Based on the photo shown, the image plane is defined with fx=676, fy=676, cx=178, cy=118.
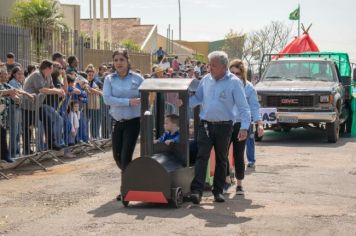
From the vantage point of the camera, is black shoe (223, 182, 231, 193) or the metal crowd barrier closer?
black shoe (223, 182, 231, 193)

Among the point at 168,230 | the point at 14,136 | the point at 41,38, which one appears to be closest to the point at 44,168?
the point at 14,136

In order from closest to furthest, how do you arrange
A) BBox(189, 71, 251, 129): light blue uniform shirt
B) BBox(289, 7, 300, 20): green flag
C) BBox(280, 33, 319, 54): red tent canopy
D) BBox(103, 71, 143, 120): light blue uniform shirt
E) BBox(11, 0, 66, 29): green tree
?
BBox(189, 71, 251, 129): light blue uniform shirt → BBox(103, 71, 143, 120): light blue uniform shirt → BBox(280, 33, 319, 54): red tent canopy → BBox(11, 0, 66, 29): green tree → BBox(289, 7, 300, 20): green flag

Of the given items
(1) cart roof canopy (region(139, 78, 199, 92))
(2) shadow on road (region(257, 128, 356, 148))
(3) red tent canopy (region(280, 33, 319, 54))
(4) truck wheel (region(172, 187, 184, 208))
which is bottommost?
(2) shadow on road (region(257, 128, 356, 148))

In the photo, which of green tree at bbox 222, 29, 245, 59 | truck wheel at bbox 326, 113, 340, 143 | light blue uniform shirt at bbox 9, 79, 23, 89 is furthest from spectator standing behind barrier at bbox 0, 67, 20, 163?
green tree at bbox 222, 29, 245, 59

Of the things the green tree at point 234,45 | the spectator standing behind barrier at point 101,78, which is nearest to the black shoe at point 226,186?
the spectator standing behind barrier at point 101,78

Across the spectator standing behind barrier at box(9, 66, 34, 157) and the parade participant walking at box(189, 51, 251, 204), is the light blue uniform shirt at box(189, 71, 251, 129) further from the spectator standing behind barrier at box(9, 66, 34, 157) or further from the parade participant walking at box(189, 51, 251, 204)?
the spectator standing behind barrier at box(9, 66, 34, 157)

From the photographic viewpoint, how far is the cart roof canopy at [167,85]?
809cm

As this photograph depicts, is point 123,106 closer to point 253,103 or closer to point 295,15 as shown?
point 253,103

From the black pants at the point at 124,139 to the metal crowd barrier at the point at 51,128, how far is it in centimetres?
250

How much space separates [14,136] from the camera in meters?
10.8

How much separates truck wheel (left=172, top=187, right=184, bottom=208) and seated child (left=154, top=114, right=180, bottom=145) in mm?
682

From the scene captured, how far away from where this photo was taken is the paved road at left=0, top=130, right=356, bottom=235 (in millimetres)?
6949

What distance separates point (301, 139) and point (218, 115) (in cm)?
912

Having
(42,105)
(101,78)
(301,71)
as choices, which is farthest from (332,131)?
(42,105)
